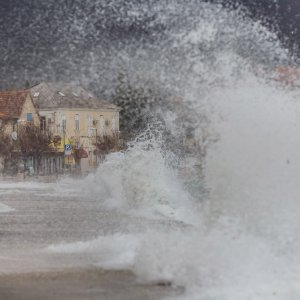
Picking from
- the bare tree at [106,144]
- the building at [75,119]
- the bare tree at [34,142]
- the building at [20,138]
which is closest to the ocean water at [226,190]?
the building at [20,138]

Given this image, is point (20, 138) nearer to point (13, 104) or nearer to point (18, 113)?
point (18, 113)

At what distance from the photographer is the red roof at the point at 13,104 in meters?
78.5

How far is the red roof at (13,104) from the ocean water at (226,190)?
58.2 meters

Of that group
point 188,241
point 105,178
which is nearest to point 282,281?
point 188,241

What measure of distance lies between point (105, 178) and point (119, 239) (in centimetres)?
1831

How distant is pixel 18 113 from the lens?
78.5 metres

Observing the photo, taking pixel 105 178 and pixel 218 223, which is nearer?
pixel 218 223

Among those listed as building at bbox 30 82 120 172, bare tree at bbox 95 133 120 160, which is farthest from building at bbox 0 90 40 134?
bare tree at bbox 95 133 120 160

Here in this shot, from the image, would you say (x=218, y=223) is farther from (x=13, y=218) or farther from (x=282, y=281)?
(x=13, y=218)

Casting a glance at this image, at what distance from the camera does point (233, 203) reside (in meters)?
12.7

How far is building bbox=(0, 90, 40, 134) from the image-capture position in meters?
78.1

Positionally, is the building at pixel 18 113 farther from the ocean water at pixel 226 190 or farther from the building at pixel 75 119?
the ocean water at pixel 226 190

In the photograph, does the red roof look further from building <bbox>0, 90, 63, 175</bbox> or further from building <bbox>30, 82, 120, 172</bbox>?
building <bbox>30, 82, 120, 172</bbox>

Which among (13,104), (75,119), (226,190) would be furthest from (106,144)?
(226,190)
